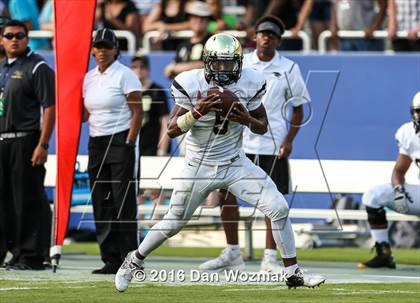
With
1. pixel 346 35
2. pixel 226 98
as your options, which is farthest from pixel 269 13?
pixel 226 98

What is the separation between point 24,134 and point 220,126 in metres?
2.99

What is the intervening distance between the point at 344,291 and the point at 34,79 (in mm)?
3680

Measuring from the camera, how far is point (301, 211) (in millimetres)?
13141

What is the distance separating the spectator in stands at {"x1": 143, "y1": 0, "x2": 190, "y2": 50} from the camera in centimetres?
1645

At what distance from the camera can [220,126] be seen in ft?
30.6

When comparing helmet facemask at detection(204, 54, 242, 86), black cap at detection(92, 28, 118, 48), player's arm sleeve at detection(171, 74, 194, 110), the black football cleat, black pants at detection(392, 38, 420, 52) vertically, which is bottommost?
the black football cleat

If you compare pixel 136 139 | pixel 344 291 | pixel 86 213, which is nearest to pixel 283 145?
pixel 136 139

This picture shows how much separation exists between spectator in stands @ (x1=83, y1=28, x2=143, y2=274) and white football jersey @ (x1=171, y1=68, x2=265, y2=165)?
6.55ft

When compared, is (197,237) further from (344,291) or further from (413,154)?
(344,291)

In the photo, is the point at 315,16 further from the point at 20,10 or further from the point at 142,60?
the point at 20,10

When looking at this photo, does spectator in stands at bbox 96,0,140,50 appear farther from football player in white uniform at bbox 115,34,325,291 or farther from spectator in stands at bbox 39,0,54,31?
football player in white uniform at bbox 115,34,325,291

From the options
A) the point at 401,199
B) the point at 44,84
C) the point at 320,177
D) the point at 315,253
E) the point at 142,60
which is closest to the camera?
the point at 44,84

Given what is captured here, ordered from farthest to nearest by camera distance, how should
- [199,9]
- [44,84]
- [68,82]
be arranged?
[199,9], [44,84], [68,82]

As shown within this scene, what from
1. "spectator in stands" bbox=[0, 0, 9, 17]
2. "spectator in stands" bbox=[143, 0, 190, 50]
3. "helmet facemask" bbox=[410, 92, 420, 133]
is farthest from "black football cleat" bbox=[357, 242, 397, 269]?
"spectator in stands" bbox=[0, 0, 9, 17]
